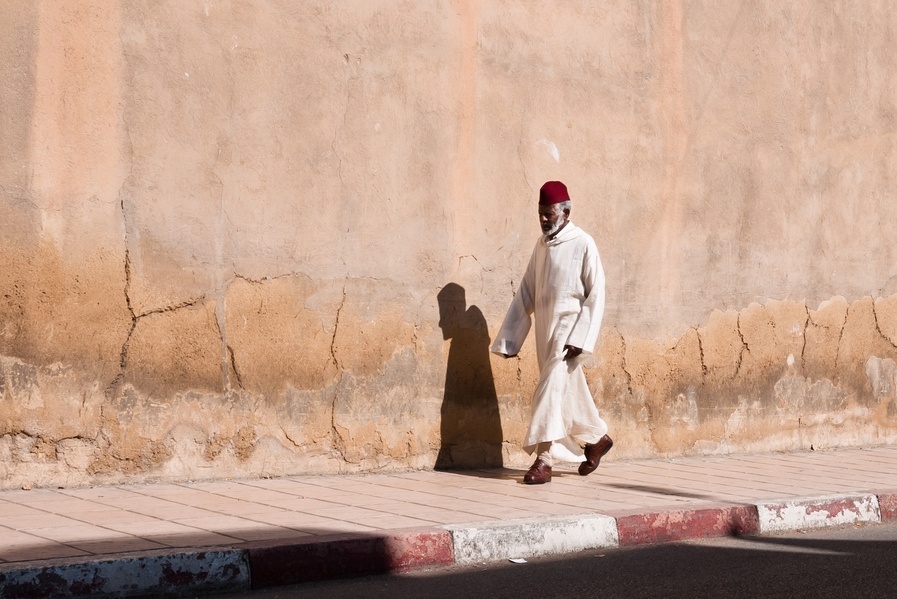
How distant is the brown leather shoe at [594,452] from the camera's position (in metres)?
6.95

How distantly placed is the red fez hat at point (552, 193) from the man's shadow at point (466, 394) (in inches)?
30.8

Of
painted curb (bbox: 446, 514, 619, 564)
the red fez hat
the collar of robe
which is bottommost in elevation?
painted curb (bbox: 446, 514, 619, 564)

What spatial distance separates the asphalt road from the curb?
0.24 feet

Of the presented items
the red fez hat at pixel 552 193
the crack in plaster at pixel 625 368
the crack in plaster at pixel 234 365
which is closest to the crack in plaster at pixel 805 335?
the crack in plaster at pixel 625 368

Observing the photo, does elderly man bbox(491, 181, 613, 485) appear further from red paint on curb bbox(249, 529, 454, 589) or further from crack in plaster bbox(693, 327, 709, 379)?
red paint on curb bbox(249, 529, 454, 589)

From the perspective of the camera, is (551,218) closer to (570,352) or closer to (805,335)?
(570,352)

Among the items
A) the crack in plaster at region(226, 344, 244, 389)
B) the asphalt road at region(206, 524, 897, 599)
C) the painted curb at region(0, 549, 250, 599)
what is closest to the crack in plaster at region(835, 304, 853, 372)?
the asphalt road at region(206, 524, 897, 599)

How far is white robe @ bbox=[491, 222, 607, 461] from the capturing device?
22.1 feet

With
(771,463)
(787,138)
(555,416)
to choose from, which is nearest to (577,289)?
(555,416)

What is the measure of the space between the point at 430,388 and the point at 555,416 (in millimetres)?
821

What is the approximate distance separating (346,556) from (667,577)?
128 cm

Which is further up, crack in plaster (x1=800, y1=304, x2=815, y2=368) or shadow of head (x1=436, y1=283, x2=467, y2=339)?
shadow of head (x1=436, y1=283, x2=467, y2=339)

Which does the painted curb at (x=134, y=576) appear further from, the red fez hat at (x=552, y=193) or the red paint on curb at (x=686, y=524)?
the red fez hat at (x=552, y=193)

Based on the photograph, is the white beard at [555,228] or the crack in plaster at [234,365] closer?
the crack in plaster at [234,365]
